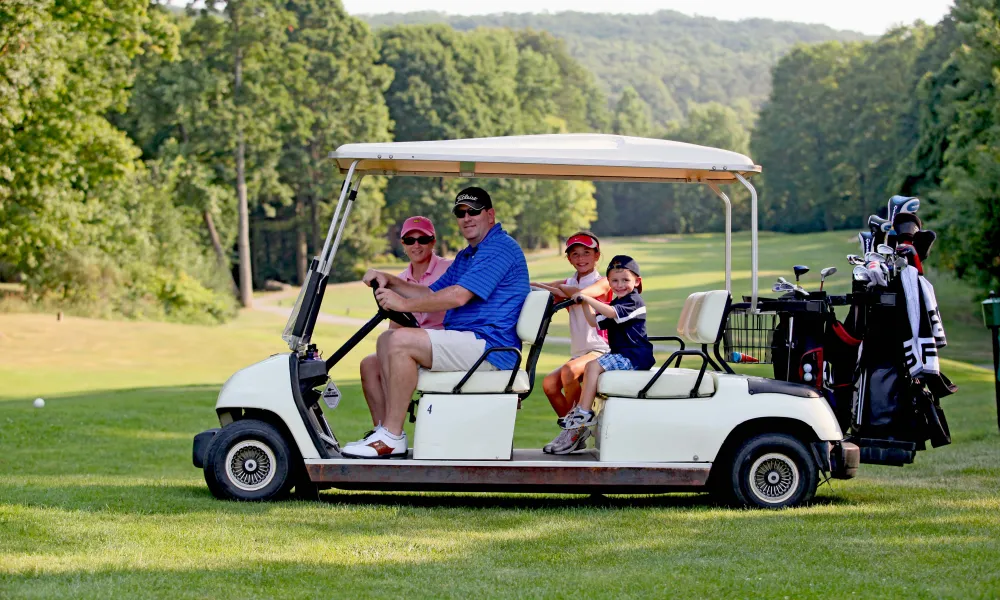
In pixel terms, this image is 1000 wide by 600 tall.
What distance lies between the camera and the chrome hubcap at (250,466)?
6324mm

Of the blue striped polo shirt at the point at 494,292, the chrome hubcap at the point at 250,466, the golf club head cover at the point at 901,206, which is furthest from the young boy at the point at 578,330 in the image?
the golf club head cover at the point at 901,206

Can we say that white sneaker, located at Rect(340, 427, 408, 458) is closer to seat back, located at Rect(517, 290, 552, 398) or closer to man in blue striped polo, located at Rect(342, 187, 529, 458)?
man in blue striped polo, located at Rect(342, 187, 529, 458)

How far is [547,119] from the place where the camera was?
7206cm

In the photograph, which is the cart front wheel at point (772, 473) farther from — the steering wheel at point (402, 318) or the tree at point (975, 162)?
the tree at point (975, 162)

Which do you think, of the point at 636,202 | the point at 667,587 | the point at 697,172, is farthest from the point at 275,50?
the point at 636,202

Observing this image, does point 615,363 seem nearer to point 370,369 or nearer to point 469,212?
point 469,212

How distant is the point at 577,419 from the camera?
638cm

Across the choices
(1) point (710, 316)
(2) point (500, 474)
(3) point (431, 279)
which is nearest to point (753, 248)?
(1) point (710, 316)

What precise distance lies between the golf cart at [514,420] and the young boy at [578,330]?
1.02 ft

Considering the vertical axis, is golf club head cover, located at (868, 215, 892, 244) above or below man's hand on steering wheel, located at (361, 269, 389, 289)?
above

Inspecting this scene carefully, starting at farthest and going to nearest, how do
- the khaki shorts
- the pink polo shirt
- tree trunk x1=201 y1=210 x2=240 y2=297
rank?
tree trunk x1=201 y1=210 x2=240 y2=297, the pink polo shirt, the khaki shorts

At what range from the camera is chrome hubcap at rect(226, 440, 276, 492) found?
6324 millimetres

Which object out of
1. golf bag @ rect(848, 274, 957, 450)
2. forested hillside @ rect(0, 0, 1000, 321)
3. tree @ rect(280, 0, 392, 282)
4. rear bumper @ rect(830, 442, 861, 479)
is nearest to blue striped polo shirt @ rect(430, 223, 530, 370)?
rear bumper @ rect(830, 442, 861, 479)

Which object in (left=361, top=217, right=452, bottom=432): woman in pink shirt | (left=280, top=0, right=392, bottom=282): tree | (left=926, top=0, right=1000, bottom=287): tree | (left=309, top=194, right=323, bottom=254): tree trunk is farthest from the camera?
(left=309, top=194, right=323, bottom=254): tree trunk
